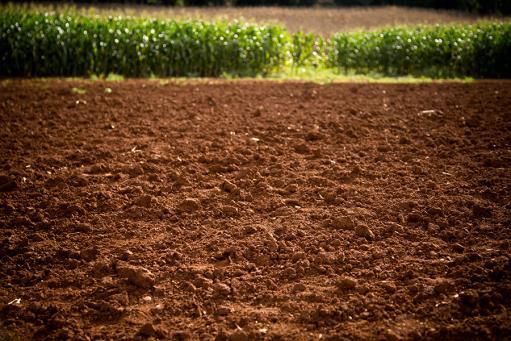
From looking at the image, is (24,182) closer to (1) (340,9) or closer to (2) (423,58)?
(2) (423,58)

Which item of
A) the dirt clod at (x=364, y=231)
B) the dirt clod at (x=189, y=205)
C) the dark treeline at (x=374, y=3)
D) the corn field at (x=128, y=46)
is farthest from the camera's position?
the dark treeline at (x=374, y=3)

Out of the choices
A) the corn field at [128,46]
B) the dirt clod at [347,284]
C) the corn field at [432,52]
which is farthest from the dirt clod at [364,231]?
the corn field at [432,52]

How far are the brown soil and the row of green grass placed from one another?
3.41 m

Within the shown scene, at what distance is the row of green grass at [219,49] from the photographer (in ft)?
34.9

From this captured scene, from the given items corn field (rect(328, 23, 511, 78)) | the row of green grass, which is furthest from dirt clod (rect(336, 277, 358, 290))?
corn field (rect(328, 23, 511, 78))

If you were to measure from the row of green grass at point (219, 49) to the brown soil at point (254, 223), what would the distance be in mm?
3413

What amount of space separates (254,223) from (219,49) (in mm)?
8014

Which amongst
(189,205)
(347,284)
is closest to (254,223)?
(189,205)

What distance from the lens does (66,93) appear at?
8.71 meters

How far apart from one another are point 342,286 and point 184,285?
3.62 ft

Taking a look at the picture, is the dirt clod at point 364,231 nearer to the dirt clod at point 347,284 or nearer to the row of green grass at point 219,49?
the dirt clod at point 347,284

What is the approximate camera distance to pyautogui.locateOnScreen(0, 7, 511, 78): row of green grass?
34.9ft

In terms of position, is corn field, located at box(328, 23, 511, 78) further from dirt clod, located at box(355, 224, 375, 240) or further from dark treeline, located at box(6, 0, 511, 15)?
dirt clod, located at box(355, 224, 375, 240)

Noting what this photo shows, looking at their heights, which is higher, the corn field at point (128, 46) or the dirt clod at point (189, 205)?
the corn field at point (128, 46)
